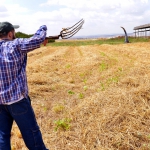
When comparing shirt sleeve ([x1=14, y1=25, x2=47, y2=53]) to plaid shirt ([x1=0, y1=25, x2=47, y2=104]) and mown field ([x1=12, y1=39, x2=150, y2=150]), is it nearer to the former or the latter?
plaid shirt ([x1=0, y1=25, x2=47, y2=104])

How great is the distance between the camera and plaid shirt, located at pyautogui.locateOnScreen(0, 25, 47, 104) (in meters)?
2.70

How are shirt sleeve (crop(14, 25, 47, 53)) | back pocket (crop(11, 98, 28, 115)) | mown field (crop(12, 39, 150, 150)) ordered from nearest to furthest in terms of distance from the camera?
shirt sleeve (crop(14, 25, 47, 53)), back pocket (crop(11, 98, 28, 115)), mown field (crop(12, 39, 150, 150))

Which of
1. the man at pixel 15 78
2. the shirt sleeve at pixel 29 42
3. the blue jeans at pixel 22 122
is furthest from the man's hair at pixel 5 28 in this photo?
the blue jeans at pixel 22 122

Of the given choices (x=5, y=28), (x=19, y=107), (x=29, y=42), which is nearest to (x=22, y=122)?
(x=19, y=107)

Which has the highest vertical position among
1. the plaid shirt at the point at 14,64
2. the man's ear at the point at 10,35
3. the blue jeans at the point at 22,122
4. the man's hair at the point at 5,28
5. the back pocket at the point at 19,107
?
the man's hair at the point at 5,28

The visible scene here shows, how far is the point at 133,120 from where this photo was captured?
427cm

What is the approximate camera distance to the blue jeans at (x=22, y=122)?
283 centimetres

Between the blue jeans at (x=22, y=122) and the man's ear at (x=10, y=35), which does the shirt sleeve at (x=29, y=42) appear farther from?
the blue jeans at (x=22, y=122)

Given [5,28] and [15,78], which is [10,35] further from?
[15,78]

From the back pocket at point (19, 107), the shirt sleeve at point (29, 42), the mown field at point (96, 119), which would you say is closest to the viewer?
the shirt sleeve at point (29, 42)

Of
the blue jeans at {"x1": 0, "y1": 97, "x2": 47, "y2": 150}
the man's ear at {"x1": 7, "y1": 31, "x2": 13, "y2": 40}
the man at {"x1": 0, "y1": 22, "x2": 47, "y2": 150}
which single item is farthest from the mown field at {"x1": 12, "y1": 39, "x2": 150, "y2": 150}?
the man's ear at {"x1": 7, "y1": 31, "x2": 13, "y2": 40}

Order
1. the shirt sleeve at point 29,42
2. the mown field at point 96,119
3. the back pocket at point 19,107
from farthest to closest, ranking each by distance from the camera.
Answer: the mown field at point 96,119, the back pocket at point 19,107, the shirt sleeve at point 29,42

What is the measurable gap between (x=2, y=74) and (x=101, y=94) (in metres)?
3.22

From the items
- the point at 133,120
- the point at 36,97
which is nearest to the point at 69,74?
the point at 36,97
